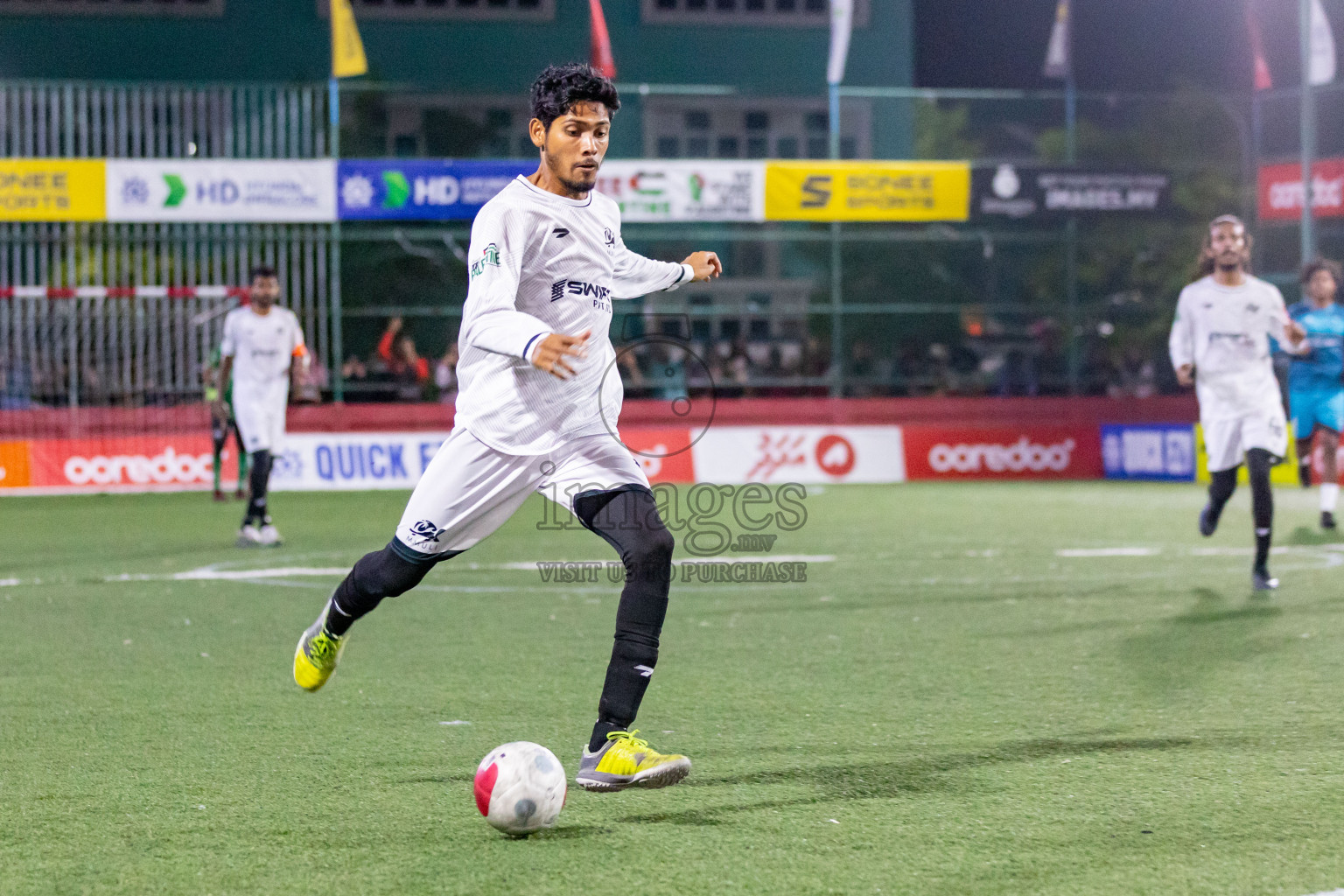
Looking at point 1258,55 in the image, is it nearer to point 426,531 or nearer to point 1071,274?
point 1071,274

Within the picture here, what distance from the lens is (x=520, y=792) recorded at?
162 inches

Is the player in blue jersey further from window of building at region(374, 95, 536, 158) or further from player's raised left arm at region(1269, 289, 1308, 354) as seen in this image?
window of building at region(374, 95, 536, 158)

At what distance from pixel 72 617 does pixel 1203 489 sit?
14437 mm

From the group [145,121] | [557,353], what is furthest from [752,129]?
[557,353]

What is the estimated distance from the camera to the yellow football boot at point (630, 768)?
460 cm

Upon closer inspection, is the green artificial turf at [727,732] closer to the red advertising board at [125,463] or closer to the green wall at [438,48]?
the red advertising board at [125,463]

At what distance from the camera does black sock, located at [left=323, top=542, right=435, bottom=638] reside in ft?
16.5

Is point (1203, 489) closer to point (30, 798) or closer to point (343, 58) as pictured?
point (343, 58)

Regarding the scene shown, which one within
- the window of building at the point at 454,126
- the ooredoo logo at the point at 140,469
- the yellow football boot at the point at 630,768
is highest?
the window of building at the point at 454,126

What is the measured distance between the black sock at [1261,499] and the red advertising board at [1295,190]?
17668 millimetres

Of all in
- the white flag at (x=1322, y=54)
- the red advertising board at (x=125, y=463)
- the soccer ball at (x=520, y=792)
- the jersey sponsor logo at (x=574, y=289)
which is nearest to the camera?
the soccer ball at (x=520, y=792)

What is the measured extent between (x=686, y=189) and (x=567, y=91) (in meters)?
17.6

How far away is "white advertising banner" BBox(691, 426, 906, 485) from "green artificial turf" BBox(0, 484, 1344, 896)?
375 inches

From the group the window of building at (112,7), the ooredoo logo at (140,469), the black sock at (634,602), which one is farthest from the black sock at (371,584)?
the window of building at (112,7)
